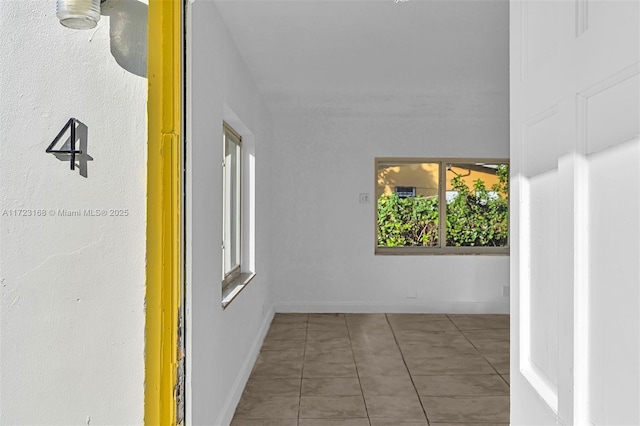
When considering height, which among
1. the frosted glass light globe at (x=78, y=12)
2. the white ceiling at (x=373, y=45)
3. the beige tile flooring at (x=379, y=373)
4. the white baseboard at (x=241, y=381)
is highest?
the white ceiling at (x=373, y=45)

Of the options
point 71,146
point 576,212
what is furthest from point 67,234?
point 576,212

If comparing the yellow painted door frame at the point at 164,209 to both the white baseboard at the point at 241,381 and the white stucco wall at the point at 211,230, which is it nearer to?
the white stucco wall at the point at 211,230

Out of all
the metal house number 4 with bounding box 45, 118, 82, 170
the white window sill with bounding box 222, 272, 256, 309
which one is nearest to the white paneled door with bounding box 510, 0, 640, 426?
the metal house number 4 with bounding box 45, 118, 82, 170

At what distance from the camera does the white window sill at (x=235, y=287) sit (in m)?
2.98

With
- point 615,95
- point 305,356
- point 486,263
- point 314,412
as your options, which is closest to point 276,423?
point 314,412

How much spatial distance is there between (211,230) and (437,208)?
152 inches

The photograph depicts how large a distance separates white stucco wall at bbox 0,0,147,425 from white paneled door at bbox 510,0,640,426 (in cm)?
93

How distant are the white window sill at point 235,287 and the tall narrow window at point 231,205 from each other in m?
0.04

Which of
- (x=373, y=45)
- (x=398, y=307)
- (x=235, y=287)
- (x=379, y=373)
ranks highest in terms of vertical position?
(x=373, y=45)

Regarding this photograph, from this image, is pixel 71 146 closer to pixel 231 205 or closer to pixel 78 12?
pixel 78 12

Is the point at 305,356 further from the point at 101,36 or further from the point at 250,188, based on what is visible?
the point at 101,36

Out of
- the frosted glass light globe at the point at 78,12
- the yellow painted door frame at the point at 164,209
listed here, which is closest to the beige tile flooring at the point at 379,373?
the yellow painted door frame at the point at 164,209

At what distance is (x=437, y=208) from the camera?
19.1 feet

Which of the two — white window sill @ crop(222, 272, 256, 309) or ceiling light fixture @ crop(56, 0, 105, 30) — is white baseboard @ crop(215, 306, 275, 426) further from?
ceiling light fixture @ crop(56, 0, 105, 30)
